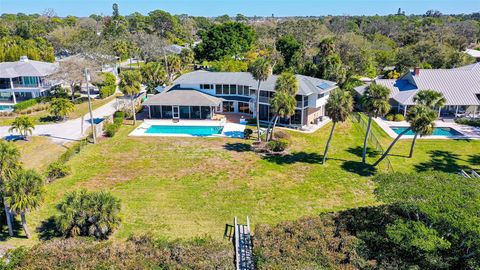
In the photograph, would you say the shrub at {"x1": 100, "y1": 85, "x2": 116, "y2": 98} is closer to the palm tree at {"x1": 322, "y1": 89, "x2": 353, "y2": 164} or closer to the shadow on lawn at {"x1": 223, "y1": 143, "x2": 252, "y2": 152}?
the shadow on lawn at {"x1": 223, "y1": 143, "x2": 252, "y2": 152}

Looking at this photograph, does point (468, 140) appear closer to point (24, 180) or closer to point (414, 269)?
point (414, 269)

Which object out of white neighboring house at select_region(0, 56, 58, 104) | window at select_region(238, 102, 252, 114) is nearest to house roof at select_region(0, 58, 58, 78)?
white neighboring house at select_region(0, 56, 58, 104)

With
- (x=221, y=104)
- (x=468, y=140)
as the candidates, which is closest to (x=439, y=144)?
(x=468, y=140)

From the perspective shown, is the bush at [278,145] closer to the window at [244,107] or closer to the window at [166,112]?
the window at [244,107]

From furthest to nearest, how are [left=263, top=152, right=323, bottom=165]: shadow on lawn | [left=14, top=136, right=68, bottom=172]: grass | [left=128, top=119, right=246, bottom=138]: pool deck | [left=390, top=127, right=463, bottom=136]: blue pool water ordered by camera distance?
1. [left=128, top=119, right=246, bottom=138]: pool deck
2. [left=390, top=127, right=463, bottom=136]: blue pool water
3. [left=263, top=152, right=323, bottom=165]: shadow on lawn
4. [left=14, top=136, right=68, bottom=172]: grass

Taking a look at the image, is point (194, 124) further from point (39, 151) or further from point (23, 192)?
point (23, 192)

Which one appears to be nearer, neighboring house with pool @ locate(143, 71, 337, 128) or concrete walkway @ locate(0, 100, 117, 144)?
concrete walkway @ locate(0, 100, 117, 144)
